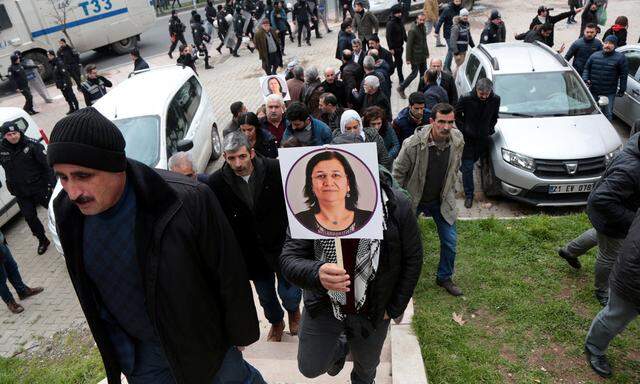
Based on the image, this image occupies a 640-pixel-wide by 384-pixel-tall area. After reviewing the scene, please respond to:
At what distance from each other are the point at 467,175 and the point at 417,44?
5298 mm

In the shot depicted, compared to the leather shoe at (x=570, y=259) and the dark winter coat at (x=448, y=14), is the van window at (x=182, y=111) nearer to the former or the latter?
the leather shoe at (x=570, y=259)

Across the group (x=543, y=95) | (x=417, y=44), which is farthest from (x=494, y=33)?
(x=543, y=95)

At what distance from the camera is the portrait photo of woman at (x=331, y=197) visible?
231 centimetres

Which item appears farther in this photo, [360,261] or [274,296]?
[274,296]

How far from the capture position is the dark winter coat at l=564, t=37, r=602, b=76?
347 inches

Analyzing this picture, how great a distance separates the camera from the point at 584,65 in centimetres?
886

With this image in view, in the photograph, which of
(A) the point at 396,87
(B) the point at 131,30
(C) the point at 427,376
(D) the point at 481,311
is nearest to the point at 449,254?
(D) the point at 481,311

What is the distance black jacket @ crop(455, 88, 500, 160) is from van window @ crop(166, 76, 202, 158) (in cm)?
426

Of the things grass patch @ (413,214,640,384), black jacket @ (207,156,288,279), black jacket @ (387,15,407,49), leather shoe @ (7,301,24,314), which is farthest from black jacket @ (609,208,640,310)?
black jacket @ (387,15,407,49)

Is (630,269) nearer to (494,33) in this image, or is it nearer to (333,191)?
(333,191)

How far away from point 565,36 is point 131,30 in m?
16.4

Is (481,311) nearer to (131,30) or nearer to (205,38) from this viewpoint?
(205,38)

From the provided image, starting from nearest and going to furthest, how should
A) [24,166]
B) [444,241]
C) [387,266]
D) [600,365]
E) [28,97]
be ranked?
[387,266] → [600,365] → [444,241] → [24,166] → [28,97]

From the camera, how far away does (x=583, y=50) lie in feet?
29.1
